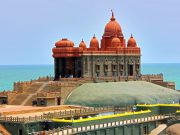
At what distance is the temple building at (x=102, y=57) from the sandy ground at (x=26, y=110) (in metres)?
18.2

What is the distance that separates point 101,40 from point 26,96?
26.9 m

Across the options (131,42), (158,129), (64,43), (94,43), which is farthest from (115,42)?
(158,129)

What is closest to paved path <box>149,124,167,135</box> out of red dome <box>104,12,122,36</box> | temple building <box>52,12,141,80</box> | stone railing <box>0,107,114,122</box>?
stone railing <box>0,107,114,122</box>

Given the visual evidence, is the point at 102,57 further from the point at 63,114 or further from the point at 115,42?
the point at 63,114

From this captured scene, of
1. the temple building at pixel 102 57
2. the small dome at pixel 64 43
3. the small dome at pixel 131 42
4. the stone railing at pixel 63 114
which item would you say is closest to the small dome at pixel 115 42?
the temple building at pixel 102 57

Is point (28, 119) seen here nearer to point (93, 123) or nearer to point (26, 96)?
point (93, 123)

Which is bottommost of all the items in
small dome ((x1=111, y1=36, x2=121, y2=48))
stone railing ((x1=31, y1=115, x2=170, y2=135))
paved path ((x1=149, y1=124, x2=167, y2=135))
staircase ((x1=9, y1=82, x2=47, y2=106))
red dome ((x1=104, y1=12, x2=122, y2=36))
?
paved path ((x1=149, y1=124, x2=167, y2=135))

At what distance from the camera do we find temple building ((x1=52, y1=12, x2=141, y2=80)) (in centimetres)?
10506

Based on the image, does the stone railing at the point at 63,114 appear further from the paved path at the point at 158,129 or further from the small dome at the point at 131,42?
the small dome at the point at 131,42

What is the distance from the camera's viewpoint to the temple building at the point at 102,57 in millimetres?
105062

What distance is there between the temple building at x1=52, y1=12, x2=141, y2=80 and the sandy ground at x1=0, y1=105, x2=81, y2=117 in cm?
1823

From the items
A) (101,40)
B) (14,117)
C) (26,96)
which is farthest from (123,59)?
(14,117)

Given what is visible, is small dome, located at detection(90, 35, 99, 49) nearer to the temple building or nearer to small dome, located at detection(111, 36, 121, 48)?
the temple building

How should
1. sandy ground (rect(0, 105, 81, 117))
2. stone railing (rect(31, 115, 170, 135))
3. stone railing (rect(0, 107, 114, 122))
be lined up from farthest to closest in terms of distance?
sandy ground (rect(0, 105, 81, 117))
stone railing (rect(0, 107, 114, 122))
stone railing (rect(31, 115, 170, 135))
